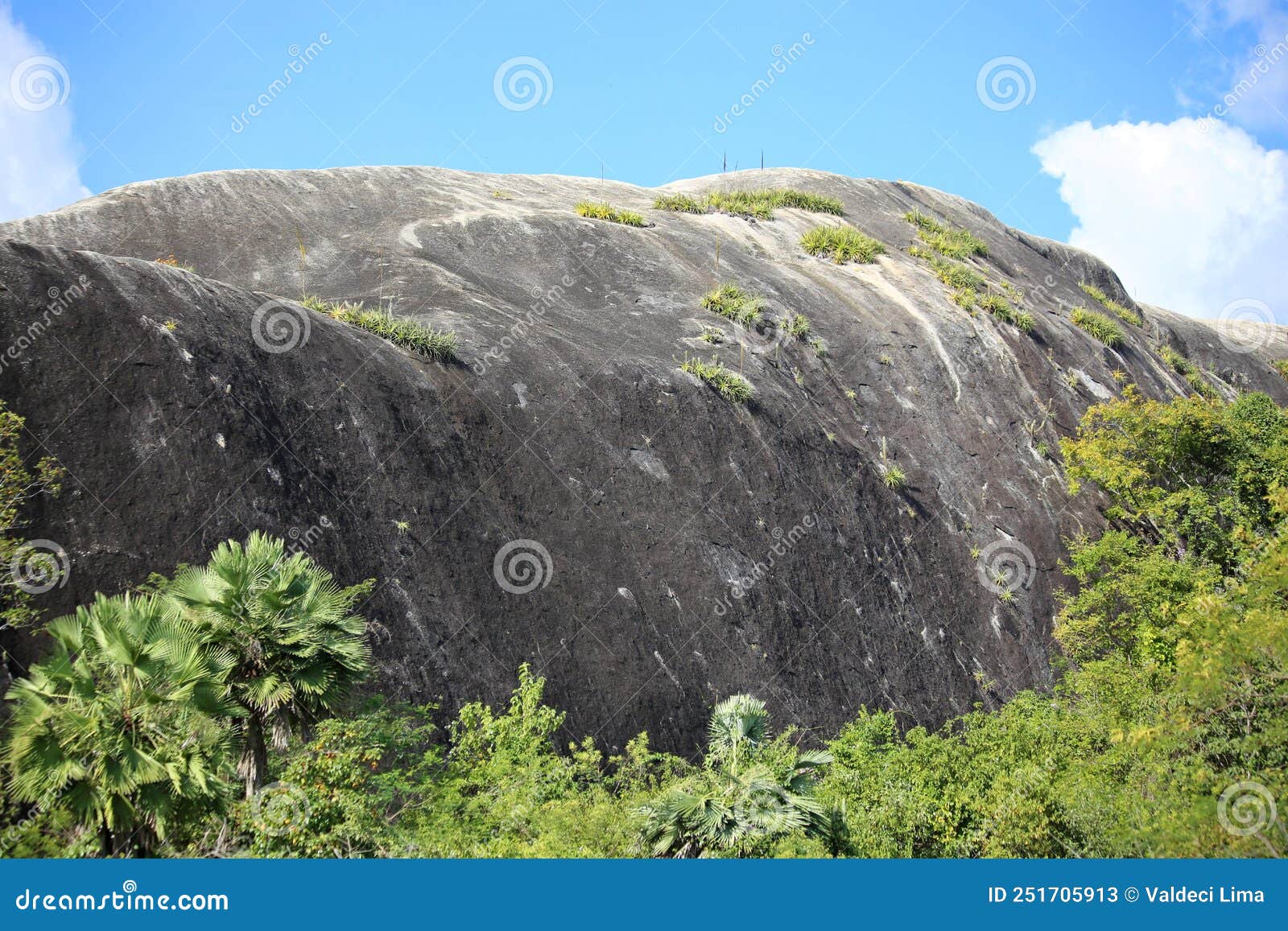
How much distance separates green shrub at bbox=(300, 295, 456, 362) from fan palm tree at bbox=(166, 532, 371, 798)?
27.8ft

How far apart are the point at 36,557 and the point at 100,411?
8.50 ft

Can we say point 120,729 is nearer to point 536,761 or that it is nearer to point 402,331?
point 536,761

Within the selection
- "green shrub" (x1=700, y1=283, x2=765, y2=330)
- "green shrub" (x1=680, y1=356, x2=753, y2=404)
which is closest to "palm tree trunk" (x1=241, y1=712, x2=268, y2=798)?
"green shrub" (x1=680, y1=356, x2=753, y2=404)

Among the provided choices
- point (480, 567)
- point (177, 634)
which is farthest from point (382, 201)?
point (177, 634)

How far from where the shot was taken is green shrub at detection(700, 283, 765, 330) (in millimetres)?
27156

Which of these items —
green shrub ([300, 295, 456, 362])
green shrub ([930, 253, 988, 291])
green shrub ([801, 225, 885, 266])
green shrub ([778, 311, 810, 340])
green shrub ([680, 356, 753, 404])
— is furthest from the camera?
green shrub ([801, 225, 885, 266])

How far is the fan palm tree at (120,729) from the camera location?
9383 millimetres

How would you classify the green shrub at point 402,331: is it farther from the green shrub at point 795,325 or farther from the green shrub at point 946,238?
the green shrub at point 946,238

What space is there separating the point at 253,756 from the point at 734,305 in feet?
63.5

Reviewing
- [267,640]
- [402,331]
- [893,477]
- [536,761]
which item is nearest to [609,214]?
[893,477]

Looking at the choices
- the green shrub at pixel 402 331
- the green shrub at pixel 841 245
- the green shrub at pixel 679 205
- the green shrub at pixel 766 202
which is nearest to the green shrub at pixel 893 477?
the green shrub at pixel 841 245

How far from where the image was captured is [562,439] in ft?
64.7

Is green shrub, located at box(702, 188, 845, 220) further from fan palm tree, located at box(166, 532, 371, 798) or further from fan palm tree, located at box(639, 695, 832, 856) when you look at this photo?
fan palm tree, located at box(166, 532, 371, 798)

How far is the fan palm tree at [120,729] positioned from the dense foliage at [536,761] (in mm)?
24
